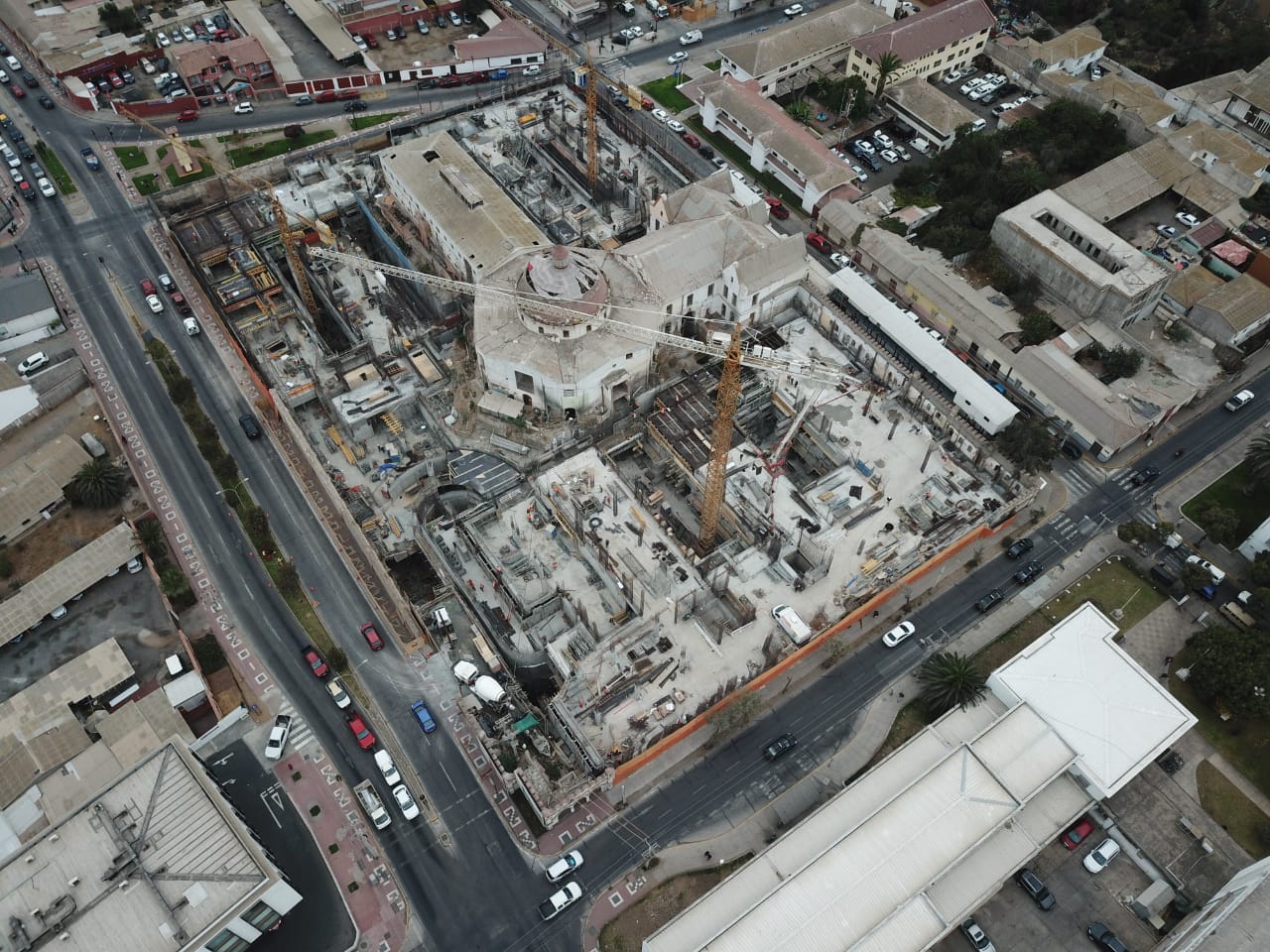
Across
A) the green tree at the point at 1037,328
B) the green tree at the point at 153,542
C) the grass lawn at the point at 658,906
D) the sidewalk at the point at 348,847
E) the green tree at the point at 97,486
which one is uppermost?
the green tree at the point at 97,486

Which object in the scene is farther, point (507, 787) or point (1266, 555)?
→ point (1266, 555)

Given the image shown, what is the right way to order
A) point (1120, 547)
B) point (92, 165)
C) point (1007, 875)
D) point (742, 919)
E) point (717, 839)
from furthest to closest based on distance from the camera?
point (92, 165) < point (1120, 547) < point (717, 839) < point (1007, 875) < point (742, 919)

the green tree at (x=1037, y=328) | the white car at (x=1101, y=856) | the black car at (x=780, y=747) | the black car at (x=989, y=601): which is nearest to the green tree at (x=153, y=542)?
the black car at (x=780, y=747)

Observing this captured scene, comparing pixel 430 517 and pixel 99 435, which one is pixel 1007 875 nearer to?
pixel 430 517

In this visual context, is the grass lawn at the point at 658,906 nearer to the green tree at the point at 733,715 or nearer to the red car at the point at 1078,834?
the green tree at the point at 733,715

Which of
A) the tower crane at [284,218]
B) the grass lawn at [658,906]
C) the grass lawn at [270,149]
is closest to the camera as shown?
the grass lawn at [658,906]

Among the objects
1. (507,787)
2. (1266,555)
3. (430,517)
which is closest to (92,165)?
(430,517)

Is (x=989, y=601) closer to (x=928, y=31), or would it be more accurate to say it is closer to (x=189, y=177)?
(x=928, y=31)

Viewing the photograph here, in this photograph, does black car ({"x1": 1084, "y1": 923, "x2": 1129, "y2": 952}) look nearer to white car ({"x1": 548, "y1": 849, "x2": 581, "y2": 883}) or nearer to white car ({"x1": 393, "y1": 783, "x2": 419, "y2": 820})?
white car ({"x1": 548, "y1": 849, "x2": 581, "y2": 883})
